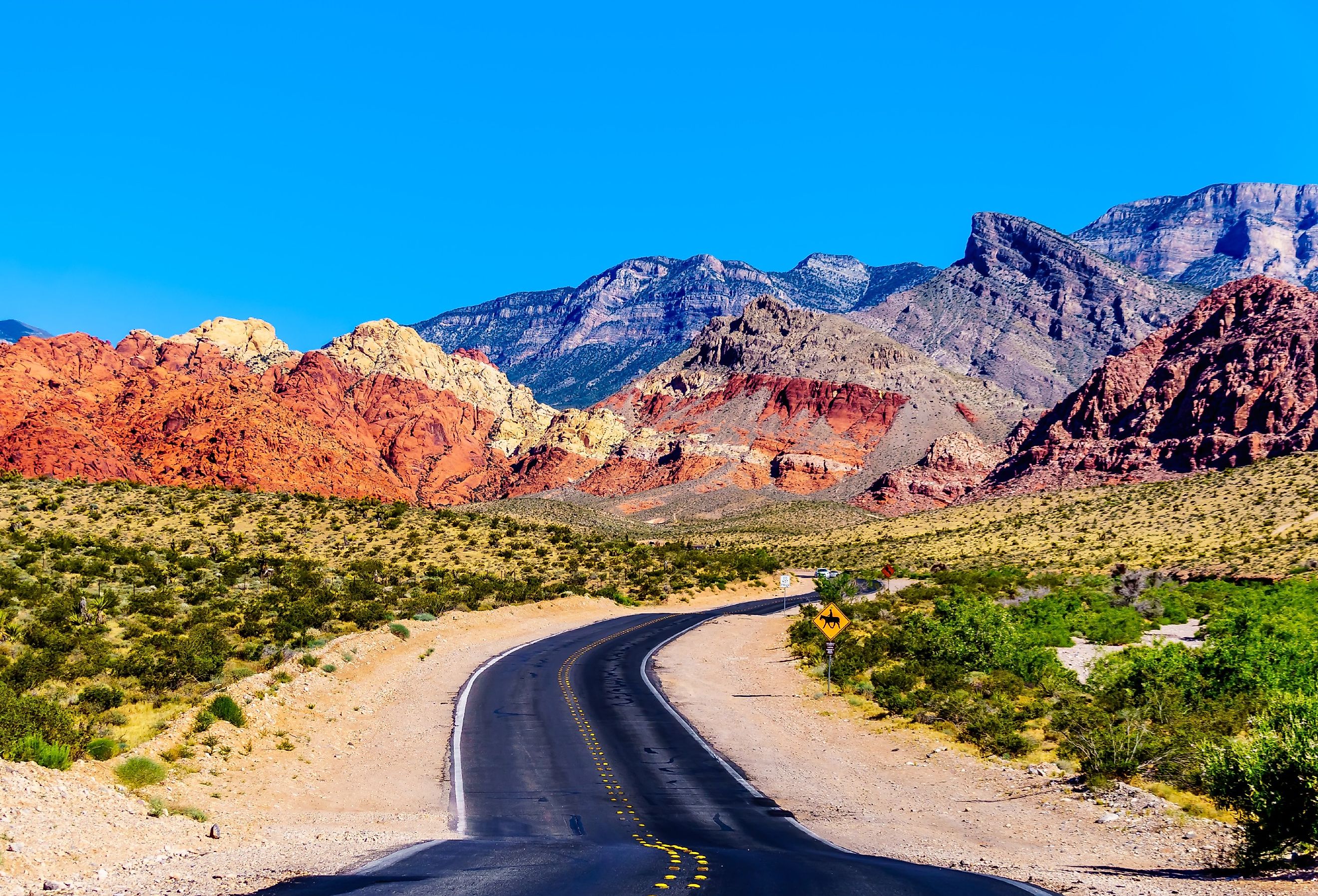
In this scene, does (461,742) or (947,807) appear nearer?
(947,807)

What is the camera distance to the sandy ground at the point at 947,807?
11.8 meters

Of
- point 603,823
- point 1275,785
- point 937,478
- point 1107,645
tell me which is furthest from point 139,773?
point 937,478

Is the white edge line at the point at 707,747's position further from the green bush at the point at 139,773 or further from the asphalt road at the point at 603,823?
the green bush at the point at 139,773

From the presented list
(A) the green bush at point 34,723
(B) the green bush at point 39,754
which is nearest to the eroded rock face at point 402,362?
(A) the green bush at point 34,723

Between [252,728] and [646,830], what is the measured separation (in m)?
10.5

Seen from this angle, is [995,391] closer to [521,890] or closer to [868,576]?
[868,576]

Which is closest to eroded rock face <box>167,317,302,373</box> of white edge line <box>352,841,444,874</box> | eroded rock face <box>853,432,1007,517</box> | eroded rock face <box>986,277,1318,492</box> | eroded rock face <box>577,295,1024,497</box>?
eroded rock face <box>577,295,1024,497</box>

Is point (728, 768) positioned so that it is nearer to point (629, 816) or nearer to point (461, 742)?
point (629, 816)

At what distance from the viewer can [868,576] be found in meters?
65.7

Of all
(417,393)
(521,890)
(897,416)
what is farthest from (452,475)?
(521,890)

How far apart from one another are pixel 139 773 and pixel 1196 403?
410 ft

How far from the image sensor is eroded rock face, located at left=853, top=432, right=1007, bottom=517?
434ft

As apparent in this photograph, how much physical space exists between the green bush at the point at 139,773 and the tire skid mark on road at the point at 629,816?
8.13 metres

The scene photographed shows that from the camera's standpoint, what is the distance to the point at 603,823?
14.6m
